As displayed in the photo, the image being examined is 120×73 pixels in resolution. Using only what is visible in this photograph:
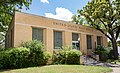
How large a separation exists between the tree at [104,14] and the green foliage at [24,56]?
12.1 m

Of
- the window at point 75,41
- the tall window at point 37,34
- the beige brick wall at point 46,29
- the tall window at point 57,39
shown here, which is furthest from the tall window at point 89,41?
the tall window at point 37,34

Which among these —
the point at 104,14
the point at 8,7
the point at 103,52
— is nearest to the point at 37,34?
the point at 8,7

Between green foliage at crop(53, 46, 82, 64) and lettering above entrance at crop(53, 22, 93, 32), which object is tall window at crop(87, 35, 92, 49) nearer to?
lettering above entrance at crop(53, 22, 93, 32)

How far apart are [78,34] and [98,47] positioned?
A: 5.26 m

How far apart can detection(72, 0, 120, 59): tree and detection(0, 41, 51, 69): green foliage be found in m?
12.1

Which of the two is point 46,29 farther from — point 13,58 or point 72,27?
point 13,58

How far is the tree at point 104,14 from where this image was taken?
27.4 metres

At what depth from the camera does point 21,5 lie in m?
26.9

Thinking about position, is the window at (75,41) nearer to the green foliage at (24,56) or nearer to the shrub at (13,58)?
the green foliage at (24,56)

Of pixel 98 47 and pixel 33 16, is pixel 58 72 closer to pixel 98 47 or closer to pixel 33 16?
pixel 33 16

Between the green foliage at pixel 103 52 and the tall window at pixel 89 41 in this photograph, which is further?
the tall window at pixel 89 41

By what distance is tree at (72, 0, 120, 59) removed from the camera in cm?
2739

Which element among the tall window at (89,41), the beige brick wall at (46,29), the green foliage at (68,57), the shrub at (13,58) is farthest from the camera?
the tall window at (89,41)

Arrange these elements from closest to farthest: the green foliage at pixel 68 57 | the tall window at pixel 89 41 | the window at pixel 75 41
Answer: the green foliage at pixel 68 57 < the window at pixel 75 41 < the tall window at pixel 89 41
